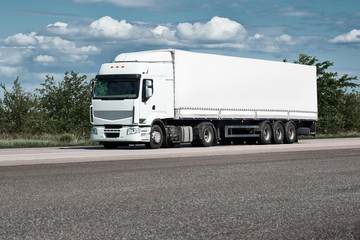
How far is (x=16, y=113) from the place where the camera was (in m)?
37.3

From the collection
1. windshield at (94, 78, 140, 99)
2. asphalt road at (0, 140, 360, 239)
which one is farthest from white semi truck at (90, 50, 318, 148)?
asphalt road at (0, 140, 360, 239)

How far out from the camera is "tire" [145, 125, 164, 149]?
915 inches

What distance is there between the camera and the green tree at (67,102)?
40.6m

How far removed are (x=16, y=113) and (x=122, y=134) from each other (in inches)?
653

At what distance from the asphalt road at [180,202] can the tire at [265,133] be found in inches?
533

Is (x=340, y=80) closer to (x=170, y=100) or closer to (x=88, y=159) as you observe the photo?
(x=170, y=100)

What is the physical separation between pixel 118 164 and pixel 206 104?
1048 cm

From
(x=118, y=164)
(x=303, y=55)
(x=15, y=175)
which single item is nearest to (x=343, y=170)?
(x=118, y=164)

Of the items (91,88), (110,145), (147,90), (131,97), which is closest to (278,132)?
(110,145)

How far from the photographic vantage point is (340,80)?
52219mm

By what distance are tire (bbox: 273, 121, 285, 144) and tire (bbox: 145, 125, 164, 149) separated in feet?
23.2

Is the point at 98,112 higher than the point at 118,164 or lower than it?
higher

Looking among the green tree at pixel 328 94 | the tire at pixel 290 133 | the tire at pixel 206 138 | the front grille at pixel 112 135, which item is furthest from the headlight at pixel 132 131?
the green tree at pixel 328 94

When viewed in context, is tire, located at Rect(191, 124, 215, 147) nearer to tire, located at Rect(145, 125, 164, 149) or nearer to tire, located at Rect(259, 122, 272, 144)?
tire, located at Rect(145, 125, 164, 149)
